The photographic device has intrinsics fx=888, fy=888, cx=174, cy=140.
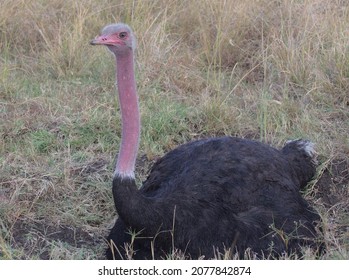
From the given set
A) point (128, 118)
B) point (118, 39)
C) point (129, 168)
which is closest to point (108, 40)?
point (118, 39)

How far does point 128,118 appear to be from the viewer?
4.06 m

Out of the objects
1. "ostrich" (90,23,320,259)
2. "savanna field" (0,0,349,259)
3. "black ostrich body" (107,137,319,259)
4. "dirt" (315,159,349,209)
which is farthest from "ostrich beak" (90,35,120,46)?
"dirt" (315,159,349,209)

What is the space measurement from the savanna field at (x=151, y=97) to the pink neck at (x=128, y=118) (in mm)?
663

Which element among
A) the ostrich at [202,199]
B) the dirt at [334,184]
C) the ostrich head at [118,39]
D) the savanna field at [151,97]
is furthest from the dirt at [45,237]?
the dirt at [334,184]

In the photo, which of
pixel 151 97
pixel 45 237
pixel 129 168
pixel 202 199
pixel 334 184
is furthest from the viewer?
pixel 151 97

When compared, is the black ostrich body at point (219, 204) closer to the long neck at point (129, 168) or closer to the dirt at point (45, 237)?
the long neck at point (129, 168)

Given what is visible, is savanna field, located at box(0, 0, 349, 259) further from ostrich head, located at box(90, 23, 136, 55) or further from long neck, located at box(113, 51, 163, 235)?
ostrich head, located at box(90, 23, 136, 55)

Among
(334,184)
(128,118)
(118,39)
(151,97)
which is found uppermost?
(118,39)

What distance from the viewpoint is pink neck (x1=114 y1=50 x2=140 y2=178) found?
13.3 feet

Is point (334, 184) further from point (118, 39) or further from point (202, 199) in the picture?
point (118, 39)

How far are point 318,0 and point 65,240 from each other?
131 inches

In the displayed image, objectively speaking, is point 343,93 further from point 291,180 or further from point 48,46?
point 48,46

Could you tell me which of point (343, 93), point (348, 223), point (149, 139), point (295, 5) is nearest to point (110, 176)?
point (149, 139)

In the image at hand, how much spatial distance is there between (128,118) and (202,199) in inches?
23.3
